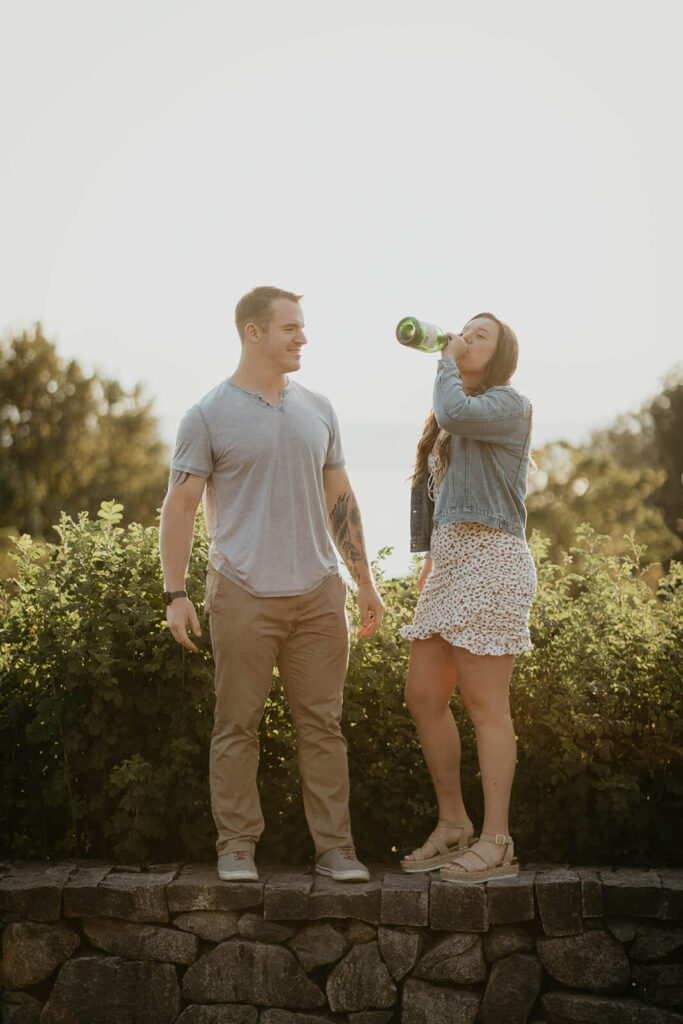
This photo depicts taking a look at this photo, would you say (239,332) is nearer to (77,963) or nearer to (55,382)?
(77,963)

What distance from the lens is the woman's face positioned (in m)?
4.15

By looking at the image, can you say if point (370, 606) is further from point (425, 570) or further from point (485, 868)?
point (485, 868)

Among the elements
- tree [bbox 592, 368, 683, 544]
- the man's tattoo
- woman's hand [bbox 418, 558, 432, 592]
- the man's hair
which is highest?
tree [bbox 592, 368, 683, 544]

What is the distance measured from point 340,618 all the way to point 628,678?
131 cm

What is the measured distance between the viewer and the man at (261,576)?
13.3 feet

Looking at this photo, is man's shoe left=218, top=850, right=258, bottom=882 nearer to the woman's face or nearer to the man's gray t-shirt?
the man's gray t-shirt

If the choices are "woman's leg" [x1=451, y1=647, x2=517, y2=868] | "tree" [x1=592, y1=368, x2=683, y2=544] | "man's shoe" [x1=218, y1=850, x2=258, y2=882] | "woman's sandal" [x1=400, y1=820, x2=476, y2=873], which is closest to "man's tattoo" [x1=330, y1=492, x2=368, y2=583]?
"woman's leg" [x1=451, y1=647, x2=517, y2=868]

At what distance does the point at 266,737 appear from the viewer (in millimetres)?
4594

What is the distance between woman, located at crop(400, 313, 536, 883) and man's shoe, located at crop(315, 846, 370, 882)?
0.66 ft

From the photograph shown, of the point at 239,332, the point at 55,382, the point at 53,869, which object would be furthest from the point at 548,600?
the point at 55,382

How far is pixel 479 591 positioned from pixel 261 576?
817 mm

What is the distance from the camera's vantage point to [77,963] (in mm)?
4121

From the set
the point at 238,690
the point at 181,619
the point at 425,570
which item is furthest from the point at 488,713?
the point at 181,619

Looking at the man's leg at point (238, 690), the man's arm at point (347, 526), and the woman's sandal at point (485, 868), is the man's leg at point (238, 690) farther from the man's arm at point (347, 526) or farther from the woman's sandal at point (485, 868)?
the woman's sandal at point (485, 868)
